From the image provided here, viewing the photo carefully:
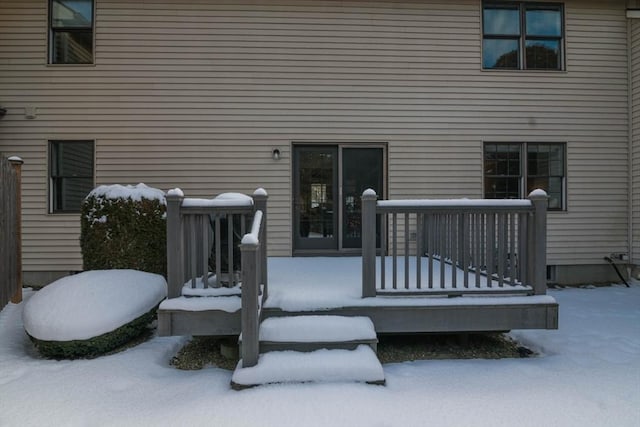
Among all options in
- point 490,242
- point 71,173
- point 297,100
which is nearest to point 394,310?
point 490,242

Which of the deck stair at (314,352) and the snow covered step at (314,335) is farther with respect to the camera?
the snow covered step at (314,335)

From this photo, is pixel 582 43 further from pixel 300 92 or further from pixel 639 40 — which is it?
pixel 300 92

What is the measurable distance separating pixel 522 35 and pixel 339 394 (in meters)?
6.81

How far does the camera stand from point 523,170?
257 inches

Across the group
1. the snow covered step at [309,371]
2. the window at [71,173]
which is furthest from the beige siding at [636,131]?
the window at [71,173]

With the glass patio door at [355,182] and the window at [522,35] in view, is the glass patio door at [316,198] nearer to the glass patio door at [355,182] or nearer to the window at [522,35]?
the glass patio door at [355,182]

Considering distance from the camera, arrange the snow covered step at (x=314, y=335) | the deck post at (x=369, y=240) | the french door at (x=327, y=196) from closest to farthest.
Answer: the snow covered step at (x=314, y=335) → the deck post at (x=369, y=240) → the french door at (x=327, y=196)

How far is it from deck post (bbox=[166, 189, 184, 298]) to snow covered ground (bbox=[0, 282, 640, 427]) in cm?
73

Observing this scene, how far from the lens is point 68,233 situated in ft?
19.9

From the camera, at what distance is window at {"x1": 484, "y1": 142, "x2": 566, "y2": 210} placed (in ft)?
21.4

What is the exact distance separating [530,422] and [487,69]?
5.83 metres

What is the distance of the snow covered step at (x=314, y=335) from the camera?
297cm

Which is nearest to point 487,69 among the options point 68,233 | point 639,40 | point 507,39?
point 507,39

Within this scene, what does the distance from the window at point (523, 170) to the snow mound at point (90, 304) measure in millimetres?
5539
